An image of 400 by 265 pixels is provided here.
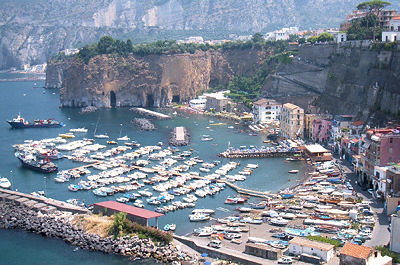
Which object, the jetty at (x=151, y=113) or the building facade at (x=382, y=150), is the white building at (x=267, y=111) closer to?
the jetty at (x=151, y=113)

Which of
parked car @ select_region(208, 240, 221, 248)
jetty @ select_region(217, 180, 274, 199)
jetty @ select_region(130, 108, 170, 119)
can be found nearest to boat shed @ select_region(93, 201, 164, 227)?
parked car @ select_region(208, 240, 221, 248)

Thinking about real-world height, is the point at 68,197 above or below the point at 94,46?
below

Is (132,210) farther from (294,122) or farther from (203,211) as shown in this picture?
(294,122)

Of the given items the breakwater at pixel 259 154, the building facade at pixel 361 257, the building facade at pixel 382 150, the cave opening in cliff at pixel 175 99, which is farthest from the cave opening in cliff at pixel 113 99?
the building facade at pixel 361 257

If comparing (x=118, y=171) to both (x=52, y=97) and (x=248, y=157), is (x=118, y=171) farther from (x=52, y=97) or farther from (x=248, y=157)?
(x=52, y=97)

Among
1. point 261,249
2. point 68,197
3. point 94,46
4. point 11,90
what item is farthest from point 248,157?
point 11,90

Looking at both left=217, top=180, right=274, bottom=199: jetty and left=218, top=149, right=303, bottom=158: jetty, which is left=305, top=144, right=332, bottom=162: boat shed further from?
left=217, top=180, right=274, bottom=199: jetty
